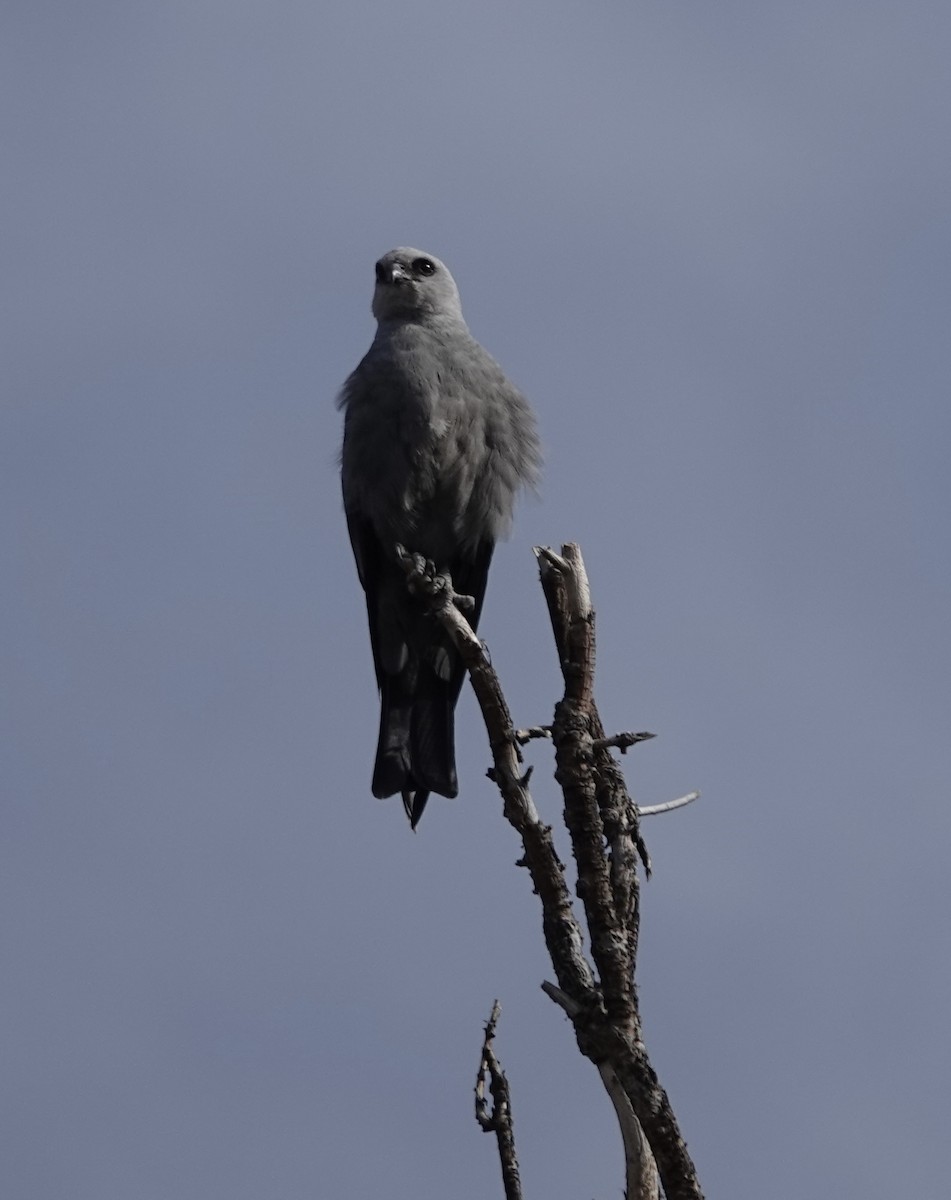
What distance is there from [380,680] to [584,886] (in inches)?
116

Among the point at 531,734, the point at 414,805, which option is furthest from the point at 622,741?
the point at 414,805

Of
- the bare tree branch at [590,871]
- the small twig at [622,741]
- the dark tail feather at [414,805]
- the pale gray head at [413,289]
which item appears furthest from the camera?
the pale gray head at [413,289]

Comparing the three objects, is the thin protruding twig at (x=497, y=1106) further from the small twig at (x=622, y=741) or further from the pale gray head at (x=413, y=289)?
the pale gray head at (x=413, y=289)

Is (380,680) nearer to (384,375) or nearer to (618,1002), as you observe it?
(384,375)

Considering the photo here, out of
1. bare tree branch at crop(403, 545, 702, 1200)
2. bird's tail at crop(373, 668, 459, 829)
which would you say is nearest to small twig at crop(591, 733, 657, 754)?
bare tree branch at crop(403, 545, 702, 1200)

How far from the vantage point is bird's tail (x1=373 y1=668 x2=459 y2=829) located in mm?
7355

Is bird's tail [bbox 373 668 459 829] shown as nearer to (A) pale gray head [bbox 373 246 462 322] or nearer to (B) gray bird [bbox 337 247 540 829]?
(B) gray bird [bbox 337 247 540 829]

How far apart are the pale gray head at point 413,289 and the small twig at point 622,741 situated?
353cm

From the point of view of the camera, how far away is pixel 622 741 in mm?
5277

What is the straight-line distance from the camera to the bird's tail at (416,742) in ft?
24.1

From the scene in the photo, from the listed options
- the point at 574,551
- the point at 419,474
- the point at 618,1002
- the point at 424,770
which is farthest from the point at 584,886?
the point at 419,474

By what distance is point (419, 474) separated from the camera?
24.6 ft

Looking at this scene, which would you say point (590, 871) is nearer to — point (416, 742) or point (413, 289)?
point (416, 742)

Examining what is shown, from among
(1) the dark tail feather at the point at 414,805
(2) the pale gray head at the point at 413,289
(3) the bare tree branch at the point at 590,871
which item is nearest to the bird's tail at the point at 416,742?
(1) the dark tail feather at the point at 414,805
